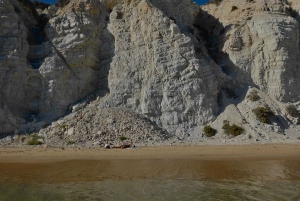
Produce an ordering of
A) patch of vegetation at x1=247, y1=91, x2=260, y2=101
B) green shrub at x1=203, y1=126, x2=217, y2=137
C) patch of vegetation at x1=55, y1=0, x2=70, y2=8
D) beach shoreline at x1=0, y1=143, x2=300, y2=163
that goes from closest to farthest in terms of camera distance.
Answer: beach shoreline at x1=0, y1=143, x2=300, y2=163 < green shrub at x1=203, y1=126, x2=217, y2=137 < patch of vegetation at x1=247, y1=91, x2=260, y2=101 < patch of vegetation at x1=55, y1=0, x2=70, y2=8

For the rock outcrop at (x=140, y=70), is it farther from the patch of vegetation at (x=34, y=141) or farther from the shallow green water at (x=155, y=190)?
the shallow green water at (x=155, y=190)

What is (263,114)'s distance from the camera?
65.3ft

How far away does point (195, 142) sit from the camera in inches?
704

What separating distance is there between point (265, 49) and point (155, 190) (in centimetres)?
2064

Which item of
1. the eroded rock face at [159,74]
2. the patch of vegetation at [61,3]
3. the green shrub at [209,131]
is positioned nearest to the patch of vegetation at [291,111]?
the eroded rock face at [159,74]

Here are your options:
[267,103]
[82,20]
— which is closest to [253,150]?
[267,103]

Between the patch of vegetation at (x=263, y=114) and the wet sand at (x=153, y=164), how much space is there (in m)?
4.37

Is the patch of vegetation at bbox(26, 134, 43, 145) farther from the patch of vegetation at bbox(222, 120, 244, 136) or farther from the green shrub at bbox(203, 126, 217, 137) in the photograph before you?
the patch of vegetation at bbox(222, 120, 244, 136)

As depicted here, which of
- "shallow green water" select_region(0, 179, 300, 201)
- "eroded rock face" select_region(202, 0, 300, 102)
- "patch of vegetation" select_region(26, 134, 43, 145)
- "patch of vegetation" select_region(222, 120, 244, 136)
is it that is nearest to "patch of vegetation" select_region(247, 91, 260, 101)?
"eroded rock face" select_region(202, 0, 300, 102)

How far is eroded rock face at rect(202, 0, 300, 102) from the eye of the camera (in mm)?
22953

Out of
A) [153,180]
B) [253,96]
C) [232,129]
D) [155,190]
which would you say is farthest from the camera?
[253,96]

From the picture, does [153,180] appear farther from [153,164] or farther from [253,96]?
[253,96]

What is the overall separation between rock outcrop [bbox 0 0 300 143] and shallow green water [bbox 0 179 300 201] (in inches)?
405

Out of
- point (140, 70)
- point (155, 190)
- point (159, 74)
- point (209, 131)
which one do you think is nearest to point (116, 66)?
point (140, 70)
